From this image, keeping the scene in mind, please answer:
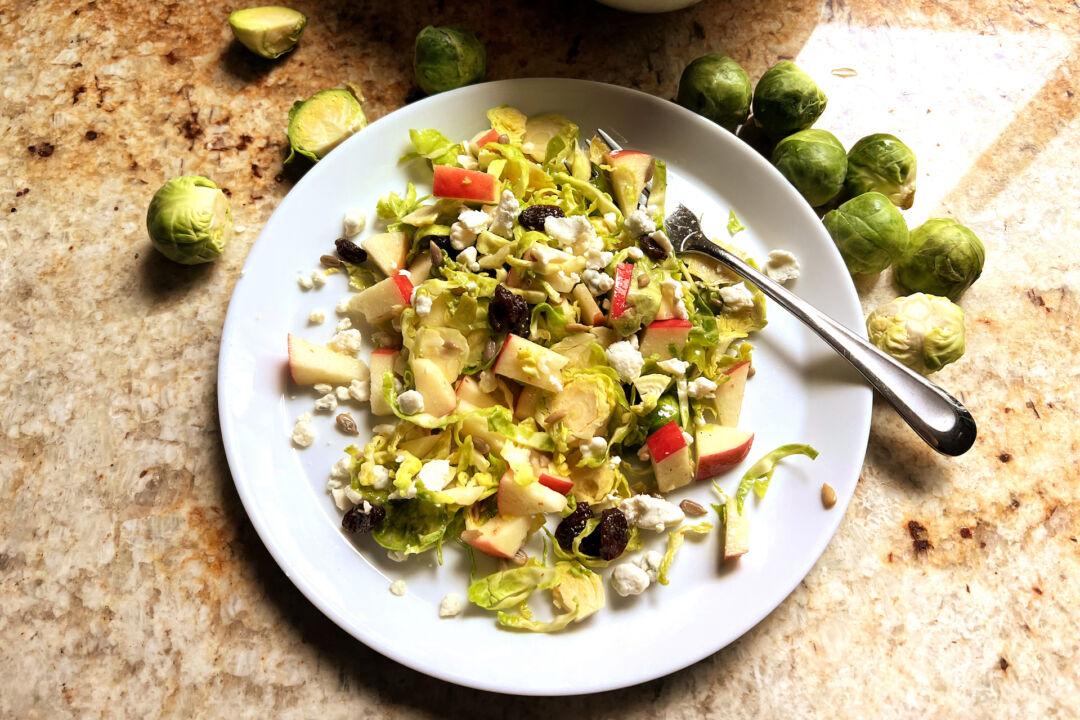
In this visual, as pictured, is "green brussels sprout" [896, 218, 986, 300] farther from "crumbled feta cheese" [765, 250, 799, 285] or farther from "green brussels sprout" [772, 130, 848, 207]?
"crumbled feta cheese" [765, 250, 799, 285]

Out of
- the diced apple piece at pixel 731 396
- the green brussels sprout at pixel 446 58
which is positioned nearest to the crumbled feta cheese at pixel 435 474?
the diced apple piece at pixel 731 396

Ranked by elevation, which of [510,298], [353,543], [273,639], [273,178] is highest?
[510,298]

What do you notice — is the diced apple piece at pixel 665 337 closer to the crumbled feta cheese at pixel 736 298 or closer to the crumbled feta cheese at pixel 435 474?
the crumbled feta cheese at pixel 736 298

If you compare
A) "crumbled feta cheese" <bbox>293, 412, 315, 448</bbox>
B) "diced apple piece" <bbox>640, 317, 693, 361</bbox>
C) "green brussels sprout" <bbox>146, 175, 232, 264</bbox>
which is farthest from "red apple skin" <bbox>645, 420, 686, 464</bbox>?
"green brussels sprout" <bbox>146, 175, 232, 264</bbox>

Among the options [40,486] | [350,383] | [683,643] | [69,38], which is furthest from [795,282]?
[69,38]

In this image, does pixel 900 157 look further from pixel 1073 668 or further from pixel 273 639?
pixel 273 639

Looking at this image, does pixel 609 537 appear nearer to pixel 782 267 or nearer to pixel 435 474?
pixel 435 474

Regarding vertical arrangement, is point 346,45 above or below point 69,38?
above
